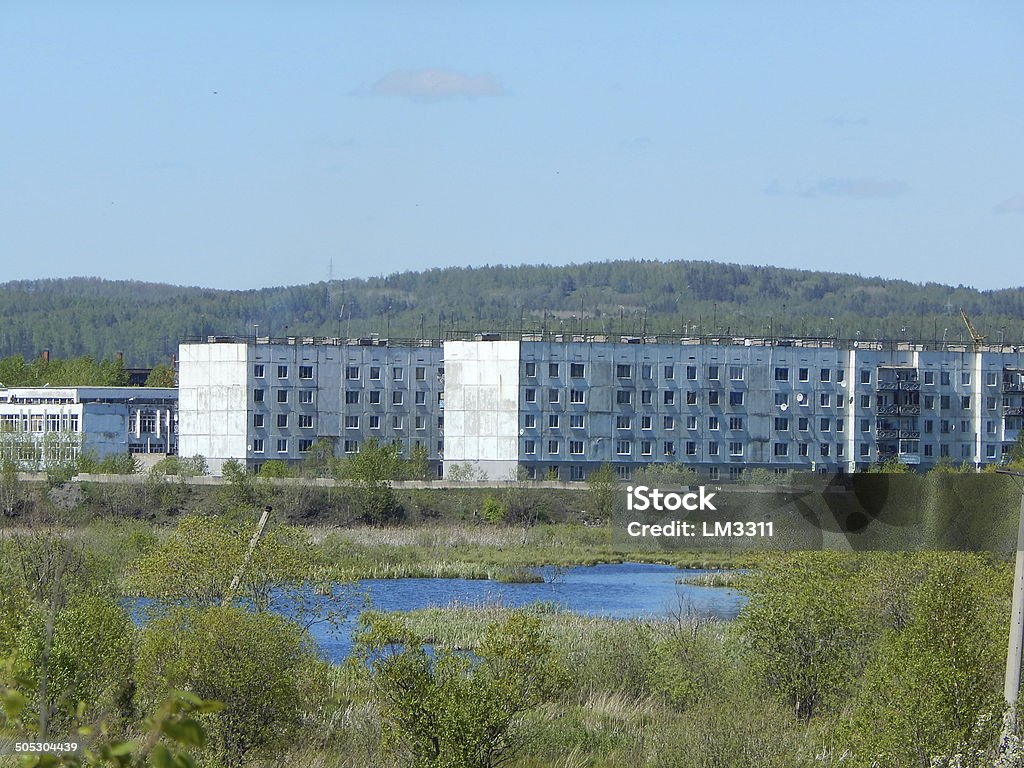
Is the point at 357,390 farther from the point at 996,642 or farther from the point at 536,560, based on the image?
the point at 996,642

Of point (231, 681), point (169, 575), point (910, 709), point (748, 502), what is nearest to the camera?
point (910, 709)

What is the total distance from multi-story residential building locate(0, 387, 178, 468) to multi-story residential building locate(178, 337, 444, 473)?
26.7 ft

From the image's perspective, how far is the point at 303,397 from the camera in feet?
332

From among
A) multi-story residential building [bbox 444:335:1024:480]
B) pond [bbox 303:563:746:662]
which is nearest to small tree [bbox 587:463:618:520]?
multi-story residential building [bbox 444:335:1024:480]

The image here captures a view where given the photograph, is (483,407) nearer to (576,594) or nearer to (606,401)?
(606,401)

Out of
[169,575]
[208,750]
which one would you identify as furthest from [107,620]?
[208,750]

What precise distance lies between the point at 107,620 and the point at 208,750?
4.03m

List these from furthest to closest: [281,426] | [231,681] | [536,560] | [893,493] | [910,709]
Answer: [281,426] < [536,560] < [893,493] < [231,681] < [910,709]

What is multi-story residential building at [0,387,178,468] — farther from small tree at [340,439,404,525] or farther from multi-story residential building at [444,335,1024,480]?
multi-story residential building at [444,335,1024,480]

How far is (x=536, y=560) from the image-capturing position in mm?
62812

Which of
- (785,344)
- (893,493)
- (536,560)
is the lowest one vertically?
(536,560)

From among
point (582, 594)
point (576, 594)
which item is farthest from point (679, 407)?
point (576, 594)

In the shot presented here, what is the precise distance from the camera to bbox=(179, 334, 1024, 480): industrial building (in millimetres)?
96125
